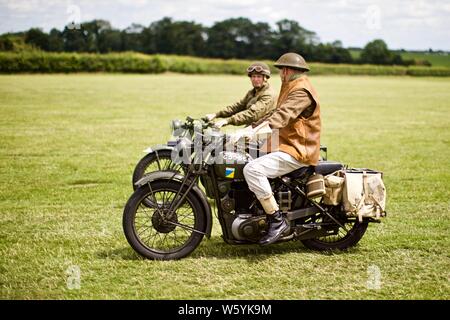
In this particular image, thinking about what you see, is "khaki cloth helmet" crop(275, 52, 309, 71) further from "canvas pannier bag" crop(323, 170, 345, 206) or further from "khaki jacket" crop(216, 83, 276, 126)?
"khaki jacket" crop(216, 83, 276, 126)

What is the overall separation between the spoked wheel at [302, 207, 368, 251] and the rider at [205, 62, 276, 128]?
6.99 ft

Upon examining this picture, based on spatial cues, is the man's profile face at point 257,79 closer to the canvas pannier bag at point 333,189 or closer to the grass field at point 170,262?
the grass field at point 170,262

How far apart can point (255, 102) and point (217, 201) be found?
8.77 feet

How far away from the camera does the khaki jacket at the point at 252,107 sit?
838 cm

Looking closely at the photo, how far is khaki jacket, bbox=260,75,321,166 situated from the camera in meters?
6.12

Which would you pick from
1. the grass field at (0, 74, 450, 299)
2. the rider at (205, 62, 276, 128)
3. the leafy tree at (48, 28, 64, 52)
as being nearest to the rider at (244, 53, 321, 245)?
the grass field at (0, 74, 450, 299)

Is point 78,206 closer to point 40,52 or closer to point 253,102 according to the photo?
point 253,102

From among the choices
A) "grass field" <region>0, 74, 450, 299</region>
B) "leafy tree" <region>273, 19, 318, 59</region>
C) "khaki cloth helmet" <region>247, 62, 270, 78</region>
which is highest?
"leafy tree" <region>273, 19, 318, 59</region>

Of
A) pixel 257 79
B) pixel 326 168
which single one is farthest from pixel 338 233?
pixel 257 79

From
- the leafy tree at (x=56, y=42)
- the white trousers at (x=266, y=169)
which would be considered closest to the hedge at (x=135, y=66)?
the leafy tree at (x=56, y=42)

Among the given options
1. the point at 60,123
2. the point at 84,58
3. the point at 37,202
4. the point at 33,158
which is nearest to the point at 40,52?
the point at 84,58

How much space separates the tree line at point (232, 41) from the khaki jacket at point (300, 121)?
246 feet

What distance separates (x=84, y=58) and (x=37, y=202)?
2226 inches

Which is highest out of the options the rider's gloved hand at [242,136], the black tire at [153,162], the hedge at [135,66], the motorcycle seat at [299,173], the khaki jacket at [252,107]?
the hedge at [135,66]
